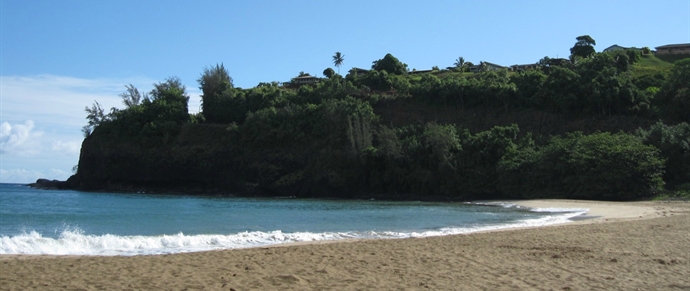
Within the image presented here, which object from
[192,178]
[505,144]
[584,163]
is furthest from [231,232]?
[192,178]

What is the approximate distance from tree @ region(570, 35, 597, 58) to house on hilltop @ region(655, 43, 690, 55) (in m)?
9.70

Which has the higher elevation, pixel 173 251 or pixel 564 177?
pixel 564 177

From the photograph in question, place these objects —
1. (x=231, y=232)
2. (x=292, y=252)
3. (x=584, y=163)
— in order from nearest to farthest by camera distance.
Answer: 1. (x=292, y=252)
2. (x=231, y=232)
3. (x=584, y=163)

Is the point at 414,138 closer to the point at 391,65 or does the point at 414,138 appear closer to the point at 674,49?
the point at 391,65

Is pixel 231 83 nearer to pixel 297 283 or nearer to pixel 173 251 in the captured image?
pixel 173 251

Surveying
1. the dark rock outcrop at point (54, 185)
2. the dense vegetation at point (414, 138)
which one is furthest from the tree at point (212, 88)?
the dark rock outcrop at point (54, 185)

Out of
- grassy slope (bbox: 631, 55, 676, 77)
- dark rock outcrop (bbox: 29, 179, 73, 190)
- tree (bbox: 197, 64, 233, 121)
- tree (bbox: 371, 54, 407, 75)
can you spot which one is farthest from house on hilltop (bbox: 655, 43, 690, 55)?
dark rock outcrop (bbox: 29, 179, 73, 190)

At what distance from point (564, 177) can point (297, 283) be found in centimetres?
3891

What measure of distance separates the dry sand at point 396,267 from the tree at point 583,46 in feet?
272

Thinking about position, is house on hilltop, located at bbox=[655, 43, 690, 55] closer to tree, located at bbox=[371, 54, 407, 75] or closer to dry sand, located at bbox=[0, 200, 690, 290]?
tree, located at bbox=[371, 54, 407, 75]

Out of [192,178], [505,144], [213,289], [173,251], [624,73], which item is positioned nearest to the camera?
[213,289]

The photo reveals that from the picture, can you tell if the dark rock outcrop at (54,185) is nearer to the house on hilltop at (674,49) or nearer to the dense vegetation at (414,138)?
the dense vegetation at (414,138)

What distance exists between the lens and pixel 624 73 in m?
61.3

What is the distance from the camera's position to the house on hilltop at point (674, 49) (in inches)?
3417
